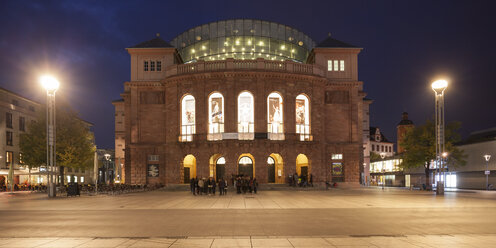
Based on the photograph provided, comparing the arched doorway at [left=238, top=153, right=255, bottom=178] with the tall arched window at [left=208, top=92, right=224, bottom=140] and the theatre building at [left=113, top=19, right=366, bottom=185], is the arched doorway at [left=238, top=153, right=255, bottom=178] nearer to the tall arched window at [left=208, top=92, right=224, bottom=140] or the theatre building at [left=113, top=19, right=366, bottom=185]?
the theatre building at [left=113, top=19, right=366, bottom=185]

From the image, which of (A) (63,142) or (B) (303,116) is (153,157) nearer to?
(A) (63,142)

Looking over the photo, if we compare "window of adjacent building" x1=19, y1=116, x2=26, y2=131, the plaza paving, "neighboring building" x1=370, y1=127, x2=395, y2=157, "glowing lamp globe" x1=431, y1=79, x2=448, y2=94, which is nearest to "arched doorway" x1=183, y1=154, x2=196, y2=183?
"glowing lamp globe" x1=431, y1=79, x2=448, y2=94

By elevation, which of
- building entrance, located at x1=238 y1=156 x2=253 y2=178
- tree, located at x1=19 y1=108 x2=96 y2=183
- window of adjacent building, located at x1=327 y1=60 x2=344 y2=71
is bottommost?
building entrance, located at x1=238 y1=156 x2=253 y2=178

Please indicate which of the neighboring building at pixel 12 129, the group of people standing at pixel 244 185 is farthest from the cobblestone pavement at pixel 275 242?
the neighboring building at pixel 12 129

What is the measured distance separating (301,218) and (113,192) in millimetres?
28054

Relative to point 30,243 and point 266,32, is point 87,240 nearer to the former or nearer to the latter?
point 30,243

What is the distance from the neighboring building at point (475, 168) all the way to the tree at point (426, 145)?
129 inches

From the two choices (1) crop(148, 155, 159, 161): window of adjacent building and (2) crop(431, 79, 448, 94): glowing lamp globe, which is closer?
(2) crop(431, 79, 448, 94): glowing lamp globe

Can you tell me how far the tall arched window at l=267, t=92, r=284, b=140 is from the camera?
2028 inches

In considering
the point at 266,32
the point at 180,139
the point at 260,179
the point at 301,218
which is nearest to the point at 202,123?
the point at 180,139

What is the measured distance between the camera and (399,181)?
7406 centimetres

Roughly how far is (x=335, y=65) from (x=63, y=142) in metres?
38.3

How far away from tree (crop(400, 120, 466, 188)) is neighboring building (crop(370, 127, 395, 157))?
91.5 meters

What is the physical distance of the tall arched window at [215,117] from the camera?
2025 inches
